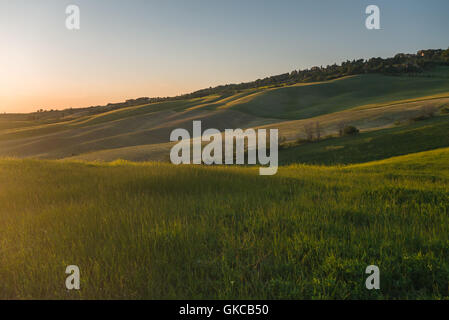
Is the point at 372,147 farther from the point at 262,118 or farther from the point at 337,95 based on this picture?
the point at 337,95

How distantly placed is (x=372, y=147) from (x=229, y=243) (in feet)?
99.3

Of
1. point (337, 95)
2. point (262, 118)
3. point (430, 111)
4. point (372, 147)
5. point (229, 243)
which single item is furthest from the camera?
point (337, 95)

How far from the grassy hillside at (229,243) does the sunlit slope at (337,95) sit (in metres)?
80.6

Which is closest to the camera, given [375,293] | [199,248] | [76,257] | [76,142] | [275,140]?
[375,293]

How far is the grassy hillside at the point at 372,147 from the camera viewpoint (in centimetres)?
2773

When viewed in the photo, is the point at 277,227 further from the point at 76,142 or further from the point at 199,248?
the point at 76,142

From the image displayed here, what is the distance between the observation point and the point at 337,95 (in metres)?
110

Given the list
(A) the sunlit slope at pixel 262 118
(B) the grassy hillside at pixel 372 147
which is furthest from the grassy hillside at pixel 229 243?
(A) the sunlit slope at pixel 262 118

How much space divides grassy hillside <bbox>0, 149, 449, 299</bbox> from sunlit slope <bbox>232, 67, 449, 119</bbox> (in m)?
80.6

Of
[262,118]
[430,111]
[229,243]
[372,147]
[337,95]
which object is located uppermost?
[337,95]

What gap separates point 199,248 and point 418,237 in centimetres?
388

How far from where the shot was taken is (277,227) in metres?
5.45

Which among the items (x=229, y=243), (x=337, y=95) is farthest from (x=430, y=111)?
(x=337, y=95)
